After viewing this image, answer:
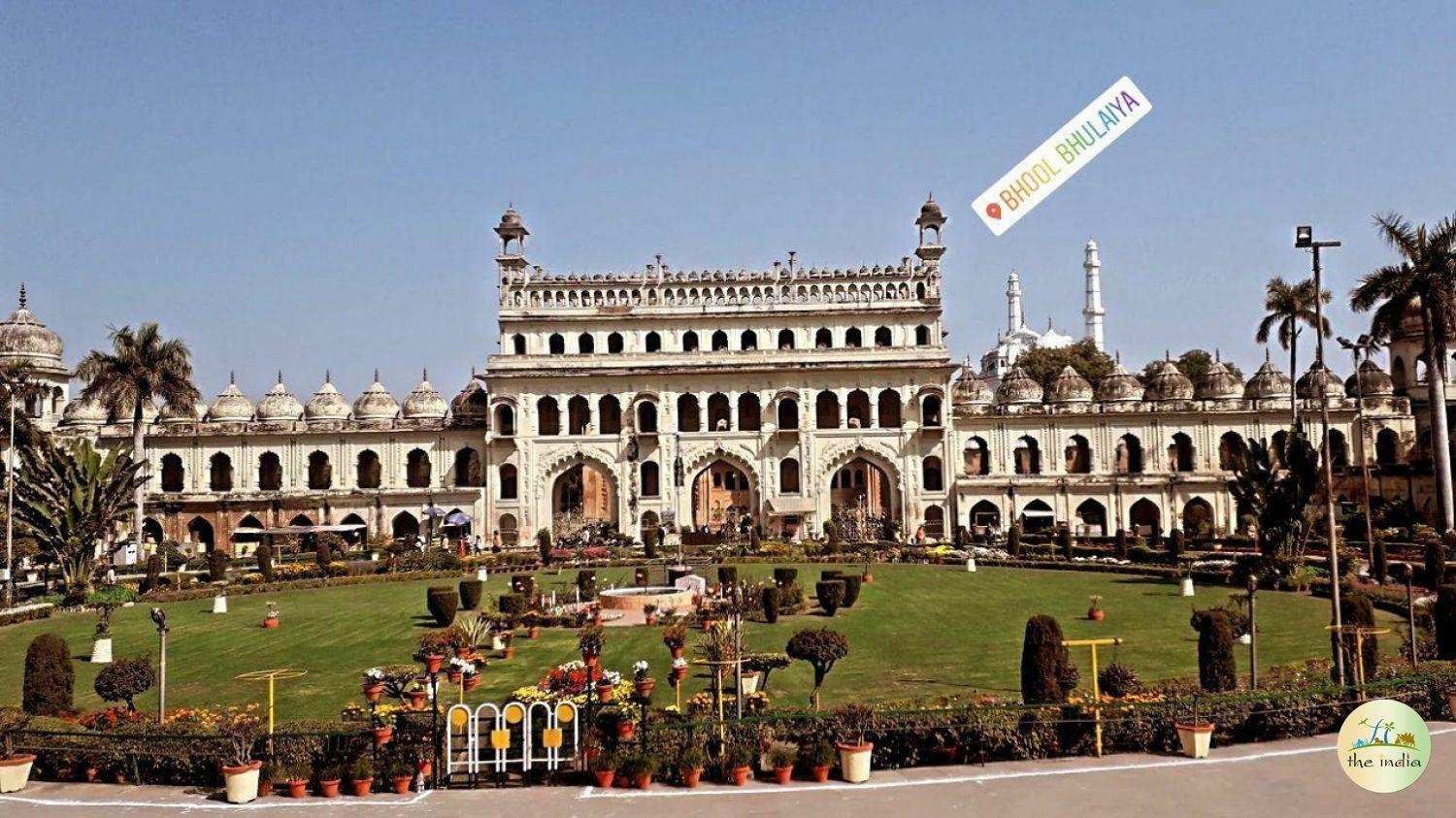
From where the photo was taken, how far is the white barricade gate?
14.3m

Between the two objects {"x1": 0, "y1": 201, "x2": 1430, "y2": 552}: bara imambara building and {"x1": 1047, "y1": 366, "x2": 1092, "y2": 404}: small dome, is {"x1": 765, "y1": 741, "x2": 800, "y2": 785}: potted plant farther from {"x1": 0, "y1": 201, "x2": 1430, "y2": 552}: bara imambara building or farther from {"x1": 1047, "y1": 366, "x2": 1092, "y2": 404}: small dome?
{"x1": 1047, "y1": 366, "x2": 1092, "y2": 404}: small dome

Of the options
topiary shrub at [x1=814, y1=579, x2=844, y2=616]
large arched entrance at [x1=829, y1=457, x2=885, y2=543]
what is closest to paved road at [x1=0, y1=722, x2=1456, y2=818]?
topiary shrub at [x1=814, y1=579, x2=844, y2=616]

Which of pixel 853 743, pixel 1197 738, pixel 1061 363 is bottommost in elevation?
pixel 1197 738

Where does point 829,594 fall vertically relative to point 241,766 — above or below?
above

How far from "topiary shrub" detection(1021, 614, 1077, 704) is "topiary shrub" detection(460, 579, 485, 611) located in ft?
61.6

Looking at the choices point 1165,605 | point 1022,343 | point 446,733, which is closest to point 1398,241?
Answer: point 1165,605

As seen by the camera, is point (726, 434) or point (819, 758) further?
point (726, 434)

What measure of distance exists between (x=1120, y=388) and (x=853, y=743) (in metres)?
51.7

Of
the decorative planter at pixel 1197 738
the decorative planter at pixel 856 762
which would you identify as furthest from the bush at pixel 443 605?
the decorative planter at pixel 1197 738

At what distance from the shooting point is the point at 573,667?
17984 mm

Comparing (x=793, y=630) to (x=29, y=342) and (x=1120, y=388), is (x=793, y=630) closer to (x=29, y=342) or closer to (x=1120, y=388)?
(x=1120, y=388)

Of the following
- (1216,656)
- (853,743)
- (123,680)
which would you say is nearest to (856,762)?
(853,743)

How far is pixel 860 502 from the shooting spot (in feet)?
192

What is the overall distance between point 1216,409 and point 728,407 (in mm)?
24456
